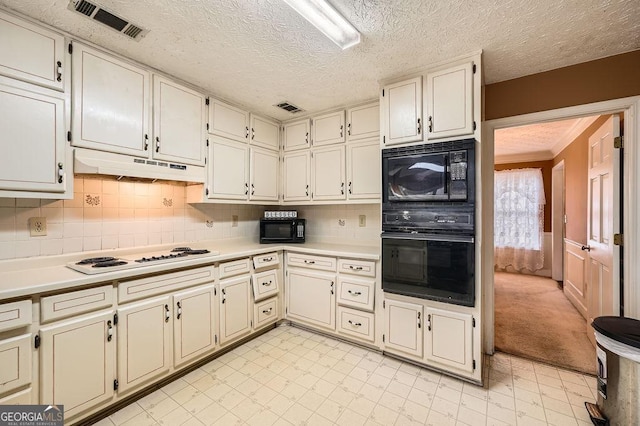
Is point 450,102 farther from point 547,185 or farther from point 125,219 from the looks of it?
point 547,185

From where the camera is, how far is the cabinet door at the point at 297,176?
10.8 ft

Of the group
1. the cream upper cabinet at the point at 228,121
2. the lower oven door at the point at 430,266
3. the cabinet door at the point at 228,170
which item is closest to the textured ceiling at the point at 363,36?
the cream upper cabinet at the point at 228,121

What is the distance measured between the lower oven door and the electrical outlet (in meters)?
2.56

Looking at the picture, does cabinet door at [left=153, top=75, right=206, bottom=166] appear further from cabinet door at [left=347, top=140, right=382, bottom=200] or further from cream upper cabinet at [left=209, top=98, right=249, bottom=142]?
cabinet door at [left=347, top=140, right=382, bottom=200]

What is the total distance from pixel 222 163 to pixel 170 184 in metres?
0.53

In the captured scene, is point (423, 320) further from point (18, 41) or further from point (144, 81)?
point (18, 41)

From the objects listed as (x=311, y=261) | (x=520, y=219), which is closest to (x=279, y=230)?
(x=311, y=261)

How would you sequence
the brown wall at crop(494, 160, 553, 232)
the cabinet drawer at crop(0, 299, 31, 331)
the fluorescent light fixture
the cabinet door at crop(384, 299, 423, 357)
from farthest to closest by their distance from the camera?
the brown wall at crop(494, 160, 553, 232)
the cabinet door at crop(384, 299, 423, 357)
the fluorescent light fixture
the cabinet drawer at crop(0, 299, 31, 331)

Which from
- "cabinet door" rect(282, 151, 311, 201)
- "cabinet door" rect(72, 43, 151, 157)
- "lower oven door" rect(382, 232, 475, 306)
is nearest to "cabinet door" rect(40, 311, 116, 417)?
"cabinet door" rect(72, 43, 151, 157)

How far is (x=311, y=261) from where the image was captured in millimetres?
2891

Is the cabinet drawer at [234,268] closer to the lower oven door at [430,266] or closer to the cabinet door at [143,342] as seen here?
the cabinet door at [143,342]

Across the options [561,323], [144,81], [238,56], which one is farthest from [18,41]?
[561,323]

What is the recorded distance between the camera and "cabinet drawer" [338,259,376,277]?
253cm

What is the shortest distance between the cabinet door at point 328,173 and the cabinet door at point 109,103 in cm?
169
